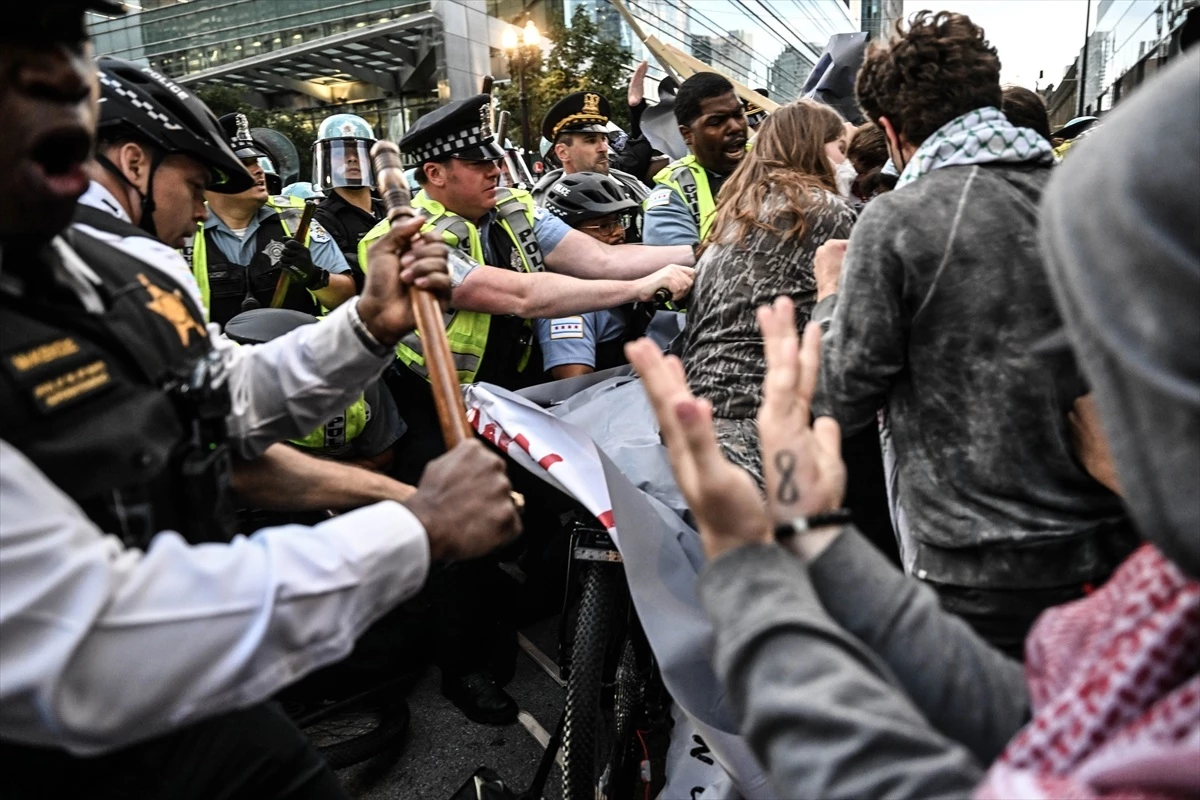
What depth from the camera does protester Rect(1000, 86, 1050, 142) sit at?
2732 millimetres

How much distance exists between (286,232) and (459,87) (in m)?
40.5

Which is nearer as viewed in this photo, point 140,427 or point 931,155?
point 140,427

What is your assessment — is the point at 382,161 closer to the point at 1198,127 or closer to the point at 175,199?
the point at 175,199

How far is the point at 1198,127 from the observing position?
2.28ft

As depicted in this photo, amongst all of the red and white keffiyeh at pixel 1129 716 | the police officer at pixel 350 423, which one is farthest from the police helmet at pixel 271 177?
the red and white keffiyeh at pixel 1129 716

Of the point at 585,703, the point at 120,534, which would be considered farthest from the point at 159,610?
the point at 585,703

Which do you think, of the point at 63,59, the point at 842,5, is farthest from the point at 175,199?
the point at 842,5

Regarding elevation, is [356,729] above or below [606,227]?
below

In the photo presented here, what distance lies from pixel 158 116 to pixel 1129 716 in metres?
2.13

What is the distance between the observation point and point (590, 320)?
3.58 meters

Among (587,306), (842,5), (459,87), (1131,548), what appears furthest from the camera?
(842,5)

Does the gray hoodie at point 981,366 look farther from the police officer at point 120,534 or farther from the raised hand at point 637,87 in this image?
the raised hand at point 637,87

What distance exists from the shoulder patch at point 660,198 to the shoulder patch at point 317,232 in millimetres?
2073

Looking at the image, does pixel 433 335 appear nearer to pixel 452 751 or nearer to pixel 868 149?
pixel 452 751
